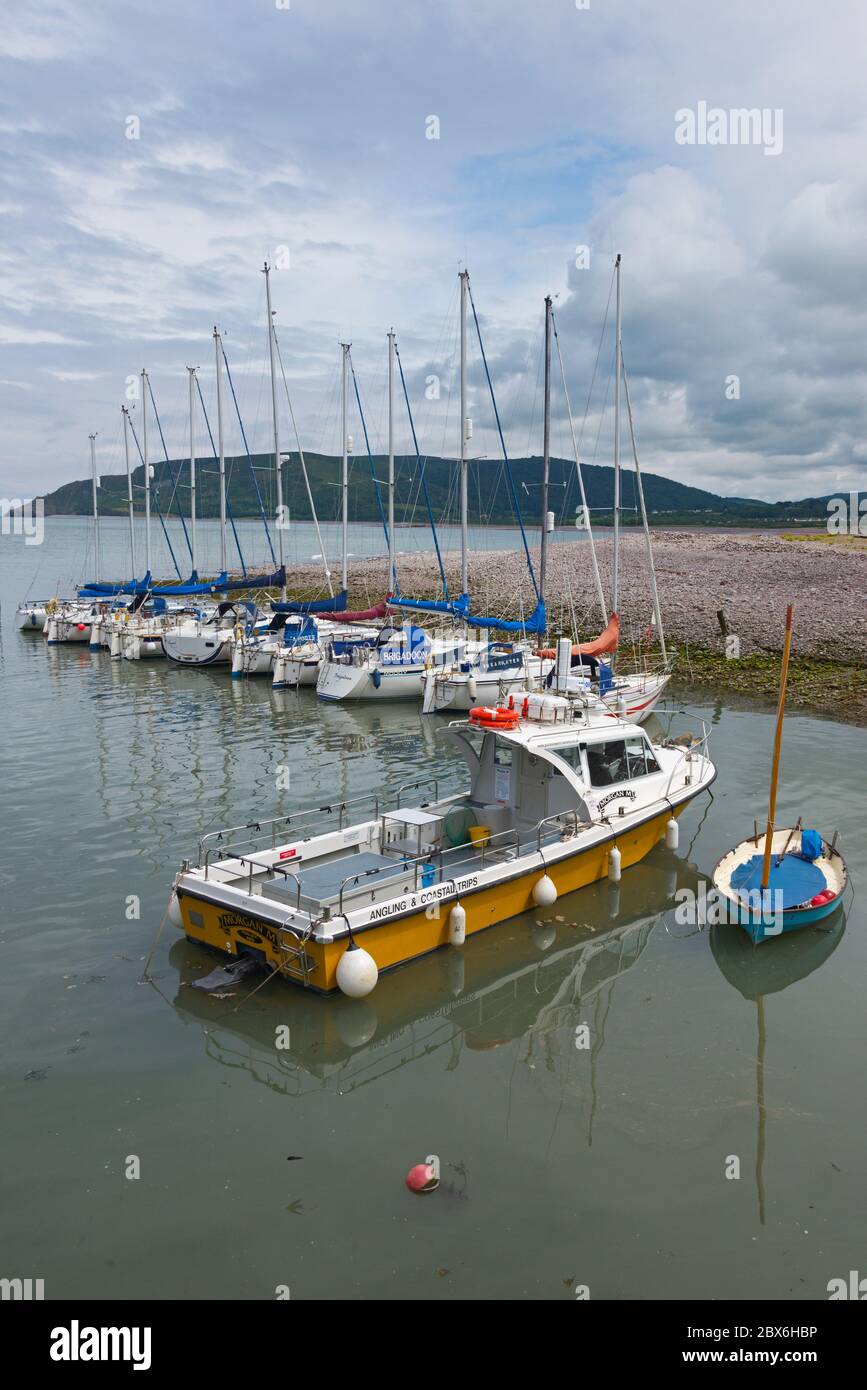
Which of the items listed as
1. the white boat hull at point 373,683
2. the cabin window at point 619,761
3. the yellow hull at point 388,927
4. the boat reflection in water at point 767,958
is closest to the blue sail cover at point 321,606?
the white boat hull at point 373,683

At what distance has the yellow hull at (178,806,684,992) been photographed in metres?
11.6

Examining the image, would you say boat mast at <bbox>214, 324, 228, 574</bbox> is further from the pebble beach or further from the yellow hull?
the yellow hull

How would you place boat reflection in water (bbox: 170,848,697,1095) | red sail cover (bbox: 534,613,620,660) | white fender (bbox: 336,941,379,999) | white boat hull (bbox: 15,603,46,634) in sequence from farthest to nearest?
white boat hull (bbox: 15,603,46,634)
red sail cover (bbox: 534,613,620,660)
white fender (bbox: 336,941,379,999)
boat reflection in water (bbox: 170,848,697,1095)

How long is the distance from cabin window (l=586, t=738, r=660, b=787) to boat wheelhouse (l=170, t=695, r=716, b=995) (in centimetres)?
3

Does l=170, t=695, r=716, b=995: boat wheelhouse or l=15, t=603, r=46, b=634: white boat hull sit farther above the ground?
l=15, t=603, r=46, b=634: white boat hull

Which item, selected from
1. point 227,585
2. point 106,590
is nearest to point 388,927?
point 227,585

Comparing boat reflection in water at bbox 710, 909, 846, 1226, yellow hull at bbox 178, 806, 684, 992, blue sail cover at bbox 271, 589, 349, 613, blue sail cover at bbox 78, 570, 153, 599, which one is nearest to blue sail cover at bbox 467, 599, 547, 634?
blue sail cover at bbox 271, 589, 349, 613

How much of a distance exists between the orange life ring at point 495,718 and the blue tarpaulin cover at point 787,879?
426 centimetres

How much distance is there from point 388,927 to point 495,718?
4196 mm

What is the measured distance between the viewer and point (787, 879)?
47.9ft

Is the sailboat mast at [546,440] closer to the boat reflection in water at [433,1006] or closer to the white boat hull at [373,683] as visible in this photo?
the white boat hull at [373,683]

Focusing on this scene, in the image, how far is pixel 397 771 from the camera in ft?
76.4
